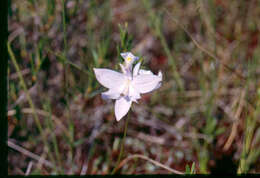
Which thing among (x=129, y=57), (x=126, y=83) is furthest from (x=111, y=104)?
(x=129, y=57)

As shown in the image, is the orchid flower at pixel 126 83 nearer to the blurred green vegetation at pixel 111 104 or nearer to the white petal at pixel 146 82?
the white petal at pixel 146 82

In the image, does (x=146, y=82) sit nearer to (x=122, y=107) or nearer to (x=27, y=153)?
(x=122, y=107)

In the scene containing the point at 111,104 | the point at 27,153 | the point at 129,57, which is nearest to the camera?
the point at 129,57

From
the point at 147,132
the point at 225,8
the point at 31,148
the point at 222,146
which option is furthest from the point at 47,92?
the point at 225,8

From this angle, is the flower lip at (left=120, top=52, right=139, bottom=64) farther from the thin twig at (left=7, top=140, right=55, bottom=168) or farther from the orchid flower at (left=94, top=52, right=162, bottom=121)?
the thin twig at (left=7, top=140, right=55, bottom=168)

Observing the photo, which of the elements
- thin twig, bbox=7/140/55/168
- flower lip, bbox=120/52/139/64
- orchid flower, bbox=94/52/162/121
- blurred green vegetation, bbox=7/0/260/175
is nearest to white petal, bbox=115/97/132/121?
orchid flower, bbox=94/52/162/121
